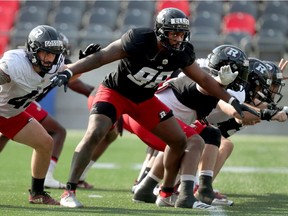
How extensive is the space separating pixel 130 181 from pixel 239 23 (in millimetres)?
9045

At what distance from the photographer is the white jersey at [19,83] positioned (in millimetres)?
6457

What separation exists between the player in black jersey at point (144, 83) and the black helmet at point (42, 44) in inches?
14.2

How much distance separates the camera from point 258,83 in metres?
7.50

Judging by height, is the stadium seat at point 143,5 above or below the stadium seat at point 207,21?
above

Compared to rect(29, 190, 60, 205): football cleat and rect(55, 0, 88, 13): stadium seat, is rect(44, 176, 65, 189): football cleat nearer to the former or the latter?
rect(29, 190, 60, 205): football cleat

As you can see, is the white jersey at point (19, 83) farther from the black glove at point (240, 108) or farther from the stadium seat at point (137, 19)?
the stadium seat at point (137, 19)

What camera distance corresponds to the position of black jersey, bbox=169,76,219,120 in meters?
6.99

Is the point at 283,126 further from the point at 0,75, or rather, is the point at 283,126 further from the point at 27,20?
the point at 0,75

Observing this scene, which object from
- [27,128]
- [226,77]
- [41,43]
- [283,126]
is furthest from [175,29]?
[283,126]

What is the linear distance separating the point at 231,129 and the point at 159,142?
1.02 metres

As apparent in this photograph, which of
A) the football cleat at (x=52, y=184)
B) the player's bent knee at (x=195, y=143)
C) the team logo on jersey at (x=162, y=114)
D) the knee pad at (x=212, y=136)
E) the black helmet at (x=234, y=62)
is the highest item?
the black helmet at (x=234, y=62)

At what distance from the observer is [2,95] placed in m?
6.68

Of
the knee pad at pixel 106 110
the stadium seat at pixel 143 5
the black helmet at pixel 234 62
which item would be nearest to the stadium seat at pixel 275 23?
the stadium seat at pixel 143 5

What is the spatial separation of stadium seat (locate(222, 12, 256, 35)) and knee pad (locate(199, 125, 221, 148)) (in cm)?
1029
